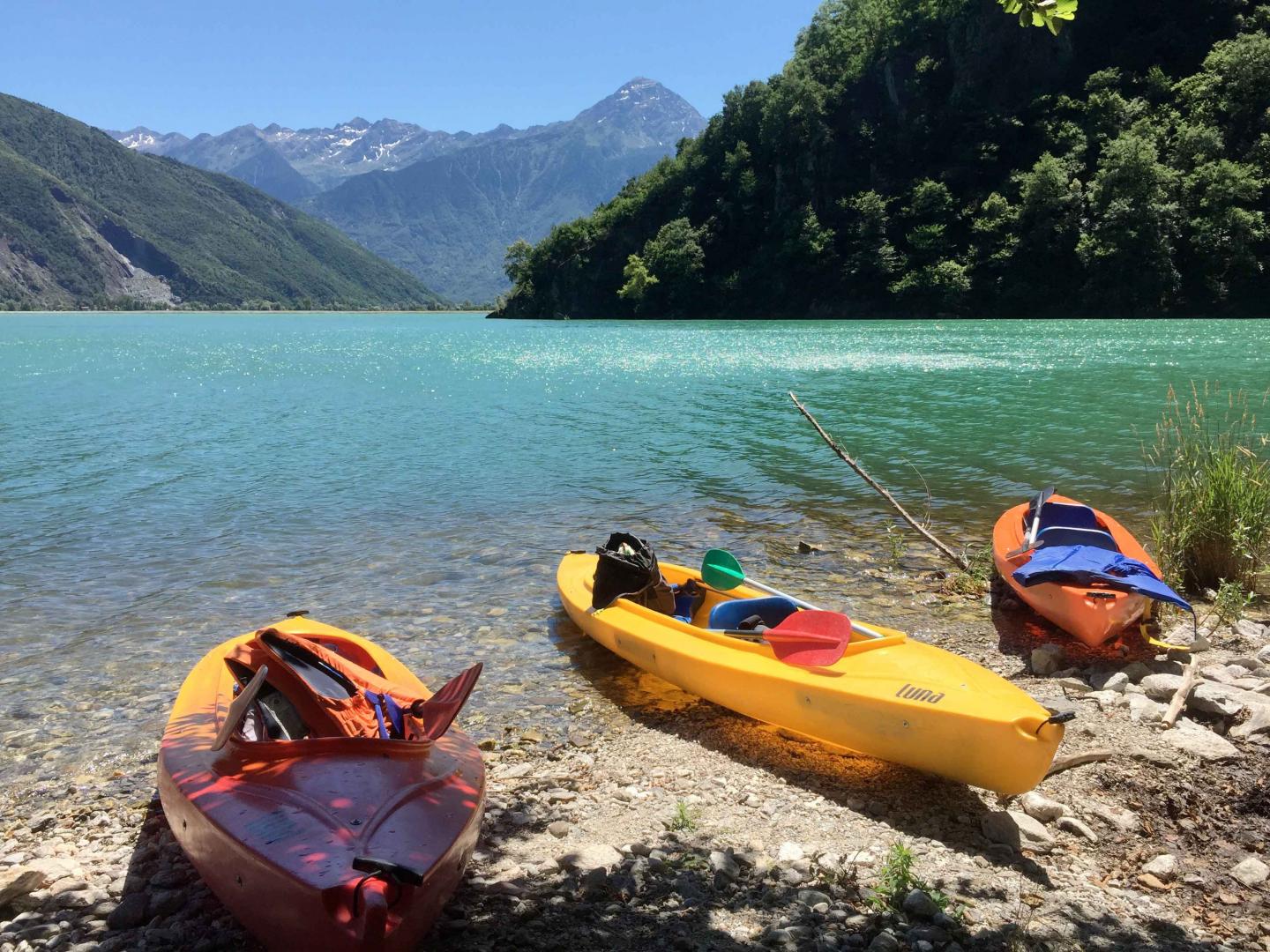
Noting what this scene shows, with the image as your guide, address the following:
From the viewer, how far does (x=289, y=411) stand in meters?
22.0

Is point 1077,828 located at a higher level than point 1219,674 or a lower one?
lower

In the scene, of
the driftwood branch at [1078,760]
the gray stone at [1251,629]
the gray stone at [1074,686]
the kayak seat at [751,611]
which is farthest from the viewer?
the kayak seat at [751,611]

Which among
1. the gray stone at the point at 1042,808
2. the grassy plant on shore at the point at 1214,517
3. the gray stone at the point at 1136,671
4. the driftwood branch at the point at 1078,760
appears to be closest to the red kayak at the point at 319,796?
the gray stone at the point at 1042,808

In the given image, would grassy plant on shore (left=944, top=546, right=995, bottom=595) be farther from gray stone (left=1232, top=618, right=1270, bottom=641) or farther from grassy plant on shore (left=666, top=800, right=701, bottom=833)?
grassy plant on shore (left=666, top=800, right=701, bottom=833)

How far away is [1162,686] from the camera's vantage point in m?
5.12

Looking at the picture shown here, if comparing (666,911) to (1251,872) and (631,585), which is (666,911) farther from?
(631,585)

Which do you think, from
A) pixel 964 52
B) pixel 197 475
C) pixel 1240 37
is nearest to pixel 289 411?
pixel 197 475

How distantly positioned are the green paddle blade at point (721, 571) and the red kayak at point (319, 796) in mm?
2871

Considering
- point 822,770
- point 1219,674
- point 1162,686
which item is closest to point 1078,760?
point 1162,686

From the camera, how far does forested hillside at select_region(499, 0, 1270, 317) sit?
5447 cm

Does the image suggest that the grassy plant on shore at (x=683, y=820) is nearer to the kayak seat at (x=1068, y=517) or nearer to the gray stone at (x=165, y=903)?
the gray stone at (x=165, y=903)

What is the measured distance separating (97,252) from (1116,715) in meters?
234

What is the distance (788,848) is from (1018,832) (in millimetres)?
1076

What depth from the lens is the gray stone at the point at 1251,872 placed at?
3.39 m
